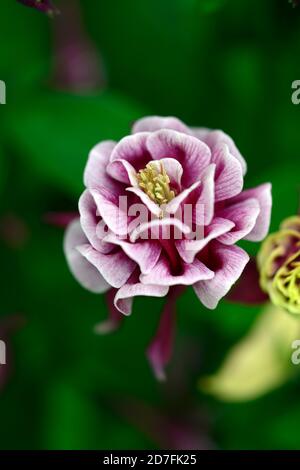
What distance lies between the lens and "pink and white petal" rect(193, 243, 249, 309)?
727 millimetres

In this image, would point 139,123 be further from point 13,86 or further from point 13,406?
point 13,406

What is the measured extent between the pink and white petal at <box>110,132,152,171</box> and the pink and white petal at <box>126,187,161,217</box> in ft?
0.15

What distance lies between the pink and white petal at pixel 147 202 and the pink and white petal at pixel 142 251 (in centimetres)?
4

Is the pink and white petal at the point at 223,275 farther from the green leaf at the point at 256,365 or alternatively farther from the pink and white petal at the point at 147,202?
the green leaf at the point at 256,365

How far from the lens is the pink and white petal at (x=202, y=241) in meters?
0.73

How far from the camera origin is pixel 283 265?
2.74 feet

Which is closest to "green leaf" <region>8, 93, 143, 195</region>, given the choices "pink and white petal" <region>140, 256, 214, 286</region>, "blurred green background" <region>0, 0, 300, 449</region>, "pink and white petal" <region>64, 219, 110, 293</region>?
"blurred green background" <region>0, 0, 300, 449</region>

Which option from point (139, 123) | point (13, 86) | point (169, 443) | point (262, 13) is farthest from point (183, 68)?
point (169, 443)

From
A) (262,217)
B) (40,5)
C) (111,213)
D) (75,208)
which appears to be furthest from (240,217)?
(75,208)

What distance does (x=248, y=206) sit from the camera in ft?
2.58

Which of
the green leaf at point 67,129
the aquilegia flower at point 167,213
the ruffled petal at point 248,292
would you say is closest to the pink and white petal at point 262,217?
the aquilegia flower at point 167,213

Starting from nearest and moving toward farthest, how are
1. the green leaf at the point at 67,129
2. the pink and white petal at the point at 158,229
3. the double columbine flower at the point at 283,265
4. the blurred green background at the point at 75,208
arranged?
the pink and white petal at the point at 158,229 → the double columbine flower at the point at 283,265 → the green leaf at the point at 67,129 → the blurred green background at the point at 75,208

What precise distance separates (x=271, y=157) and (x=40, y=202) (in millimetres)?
347

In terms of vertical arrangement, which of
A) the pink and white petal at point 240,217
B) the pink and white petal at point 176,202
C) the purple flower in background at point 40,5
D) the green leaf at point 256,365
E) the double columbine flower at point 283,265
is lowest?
the green leaf at point 256,365
